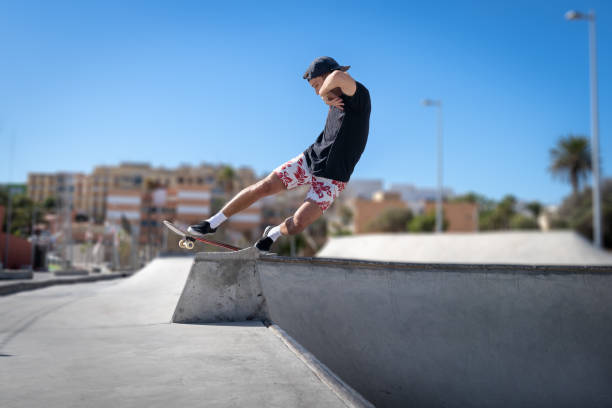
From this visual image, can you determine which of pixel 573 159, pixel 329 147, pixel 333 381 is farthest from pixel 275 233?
pixel 573 159

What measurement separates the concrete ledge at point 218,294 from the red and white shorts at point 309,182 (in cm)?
68

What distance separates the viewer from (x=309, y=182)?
12.8 feet

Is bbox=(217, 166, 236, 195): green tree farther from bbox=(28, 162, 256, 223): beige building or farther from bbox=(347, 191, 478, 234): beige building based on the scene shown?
bbox=(347, 191, 478, 234): beige building

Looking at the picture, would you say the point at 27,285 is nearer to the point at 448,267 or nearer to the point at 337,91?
the point at 337,91

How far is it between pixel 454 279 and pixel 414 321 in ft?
1.43

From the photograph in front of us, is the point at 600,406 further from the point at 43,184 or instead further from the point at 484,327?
the point at 43,184

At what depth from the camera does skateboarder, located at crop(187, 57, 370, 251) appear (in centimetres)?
354

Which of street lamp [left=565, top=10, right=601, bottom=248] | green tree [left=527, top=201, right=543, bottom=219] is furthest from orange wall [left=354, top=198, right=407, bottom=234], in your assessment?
street lamp [left=565, top=10, right=601, bottom=248]

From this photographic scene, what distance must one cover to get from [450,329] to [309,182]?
1.52m

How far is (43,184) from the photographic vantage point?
422ft

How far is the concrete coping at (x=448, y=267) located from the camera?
3404 millimetres

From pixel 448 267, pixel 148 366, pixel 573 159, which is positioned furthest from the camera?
pixel 573 159

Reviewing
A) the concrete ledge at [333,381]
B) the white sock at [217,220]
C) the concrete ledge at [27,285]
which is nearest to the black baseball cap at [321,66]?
the white sock at [217,220]

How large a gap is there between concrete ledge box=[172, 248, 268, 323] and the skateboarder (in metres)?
0.41
